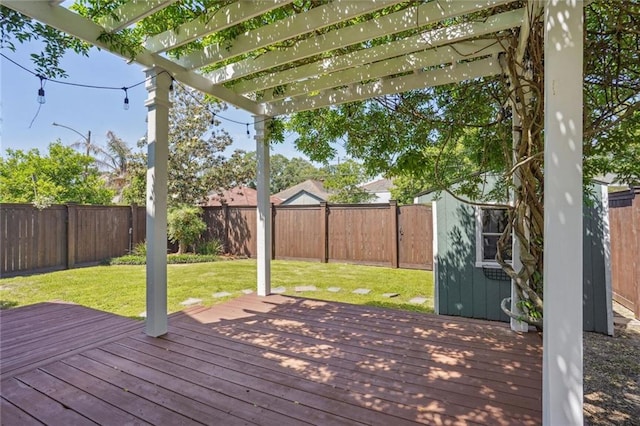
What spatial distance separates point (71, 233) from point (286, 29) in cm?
680

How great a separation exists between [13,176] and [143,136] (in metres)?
3.32

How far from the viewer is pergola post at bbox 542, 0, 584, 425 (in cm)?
129

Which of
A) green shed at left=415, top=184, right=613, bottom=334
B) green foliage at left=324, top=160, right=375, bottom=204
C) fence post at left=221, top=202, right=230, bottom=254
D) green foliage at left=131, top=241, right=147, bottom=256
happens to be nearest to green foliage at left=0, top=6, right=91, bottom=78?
green shed at left=415, top=184, right=613, bottom=334

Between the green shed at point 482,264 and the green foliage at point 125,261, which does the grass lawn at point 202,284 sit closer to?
the green foliage at point 125,261

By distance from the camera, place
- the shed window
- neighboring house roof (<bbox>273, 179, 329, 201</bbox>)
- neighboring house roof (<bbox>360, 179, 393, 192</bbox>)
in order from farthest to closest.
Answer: neighboring house roof (<bbox>360, 179, 393, 192</bbox>) → neighboring house roof (<bbox>273, 179, 329, 201</bbox>) → the shed window

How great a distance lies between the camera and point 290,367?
2.31 meters

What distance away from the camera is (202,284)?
557cm

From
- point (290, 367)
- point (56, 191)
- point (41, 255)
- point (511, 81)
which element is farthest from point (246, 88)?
point (56, 191)

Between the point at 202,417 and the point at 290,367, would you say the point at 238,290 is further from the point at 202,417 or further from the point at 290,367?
the point at 202,417

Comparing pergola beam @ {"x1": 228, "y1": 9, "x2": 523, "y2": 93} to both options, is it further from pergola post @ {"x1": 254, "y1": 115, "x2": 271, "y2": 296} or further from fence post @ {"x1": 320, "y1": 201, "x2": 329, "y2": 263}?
fence post @ {"x1": 320, "y1": 201, "x2": 329, "y2": 263}

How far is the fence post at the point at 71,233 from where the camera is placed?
679 cm

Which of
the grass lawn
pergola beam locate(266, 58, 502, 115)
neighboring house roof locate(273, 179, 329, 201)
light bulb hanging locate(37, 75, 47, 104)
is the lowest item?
the grass lawn

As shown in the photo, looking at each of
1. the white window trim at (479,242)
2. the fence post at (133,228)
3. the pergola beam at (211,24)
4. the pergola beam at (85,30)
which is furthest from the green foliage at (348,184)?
the pergola beam at (211,24)

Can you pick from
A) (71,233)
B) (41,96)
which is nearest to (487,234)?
(41,96)
